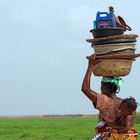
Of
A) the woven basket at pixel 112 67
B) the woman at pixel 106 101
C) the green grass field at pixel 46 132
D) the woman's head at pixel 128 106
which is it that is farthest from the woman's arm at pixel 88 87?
the green grass field at pixel 46 132

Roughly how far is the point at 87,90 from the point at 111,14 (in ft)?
2.67

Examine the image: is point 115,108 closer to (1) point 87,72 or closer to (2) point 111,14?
(1) point 87,72

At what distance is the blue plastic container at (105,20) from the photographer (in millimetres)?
5719

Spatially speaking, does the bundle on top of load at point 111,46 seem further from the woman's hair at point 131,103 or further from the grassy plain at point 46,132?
the grassy plain at point 46,132

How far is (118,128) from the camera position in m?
5.60

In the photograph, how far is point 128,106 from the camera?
17.8 ft

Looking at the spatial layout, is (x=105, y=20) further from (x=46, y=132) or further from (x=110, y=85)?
(x=46, y=132)

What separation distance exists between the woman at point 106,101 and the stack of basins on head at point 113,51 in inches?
3.5

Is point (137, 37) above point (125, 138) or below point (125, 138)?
above

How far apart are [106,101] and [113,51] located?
1.58 ft

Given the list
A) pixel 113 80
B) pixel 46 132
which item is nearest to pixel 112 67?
pixel 113 80

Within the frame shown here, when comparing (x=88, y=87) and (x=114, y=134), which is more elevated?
(x=88, y=87)

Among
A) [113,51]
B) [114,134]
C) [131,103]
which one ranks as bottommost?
[114,134]

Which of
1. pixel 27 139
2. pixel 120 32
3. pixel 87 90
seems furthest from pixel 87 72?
pixel 27 139
